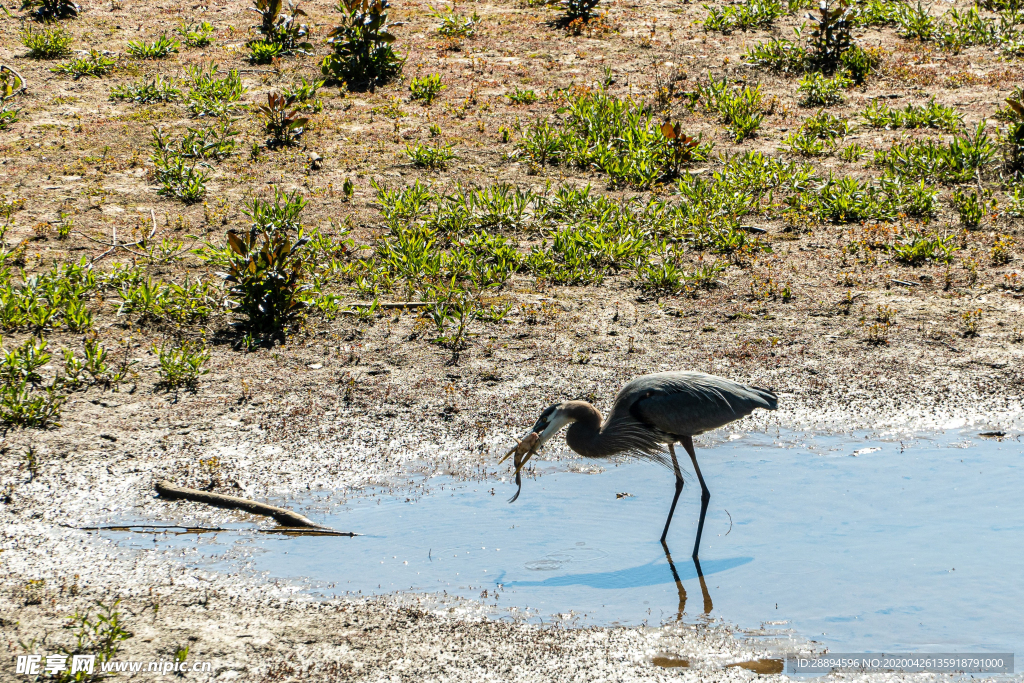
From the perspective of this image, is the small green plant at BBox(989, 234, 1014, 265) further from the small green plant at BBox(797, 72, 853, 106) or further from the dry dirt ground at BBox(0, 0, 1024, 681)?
the small green plant at BBox(797, 72, 853, 106)

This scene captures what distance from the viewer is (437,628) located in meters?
4.05

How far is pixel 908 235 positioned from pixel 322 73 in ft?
25.5

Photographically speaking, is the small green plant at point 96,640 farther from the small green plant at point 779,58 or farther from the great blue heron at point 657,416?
the small green plant at point 779,58

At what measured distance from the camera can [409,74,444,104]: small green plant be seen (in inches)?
468

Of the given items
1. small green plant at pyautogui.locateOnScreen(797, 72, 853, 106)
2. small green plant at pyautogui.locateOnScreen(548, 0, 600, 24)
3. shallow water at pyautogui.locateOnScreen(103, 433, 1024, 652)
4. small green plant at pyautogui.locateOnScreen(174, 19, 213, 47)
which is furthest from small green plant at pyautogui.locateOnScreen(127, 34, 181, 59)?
shallow water at pyautogui.locateOnScreen(103, 433, 1024, 652)

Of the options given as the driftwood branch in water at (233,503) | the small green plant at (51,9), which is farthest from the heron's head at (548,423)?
the small green plant at (51,9)

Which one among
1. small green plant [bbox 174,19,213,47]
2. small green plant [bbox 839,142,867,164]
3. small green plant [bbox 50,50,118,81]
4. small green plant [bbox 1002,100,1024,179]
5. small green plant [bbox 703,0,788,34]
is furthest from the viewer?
small green plant [bbox 703,0,788,34]

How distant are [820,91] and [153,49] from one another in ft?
29.3

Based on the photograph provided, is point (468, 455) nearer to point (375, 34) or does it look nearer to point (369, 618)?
point (369, 618)

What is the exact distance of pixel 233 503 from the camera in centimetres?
504

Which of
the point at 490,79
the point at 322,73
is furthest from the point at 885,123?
the point at 322,73

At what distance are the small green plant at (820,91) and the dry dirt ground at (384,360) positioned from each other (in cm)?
19

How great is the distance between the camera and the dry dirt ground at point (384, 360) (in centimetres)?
402

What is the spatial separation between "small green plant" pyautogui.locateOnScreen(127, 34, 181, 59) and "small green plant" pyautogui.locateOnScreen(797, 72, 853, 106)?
8523 mm
